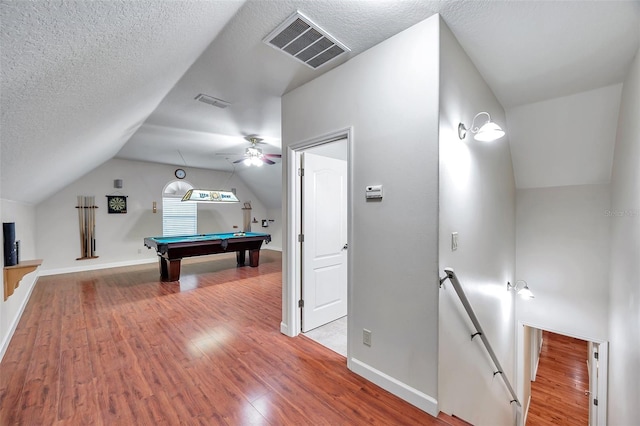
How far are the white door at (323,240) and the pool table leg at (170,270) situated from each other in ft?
11.1

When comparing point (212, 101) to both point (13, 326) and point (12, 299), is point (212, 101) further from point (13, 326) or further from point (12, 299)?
point (13, 326)

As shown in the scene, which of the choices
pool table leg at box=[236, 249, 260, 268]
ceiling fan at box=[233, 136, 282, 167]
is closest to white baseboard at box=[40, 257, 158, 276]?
pool table leg at box=[236, 249, 260, 268]

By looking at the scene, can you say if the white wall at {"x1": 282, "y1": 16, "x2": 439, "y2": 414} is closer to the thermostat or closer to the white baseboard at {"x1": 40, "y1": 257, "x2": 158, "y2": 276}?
the thermostat

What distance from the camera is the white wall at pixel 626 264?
2.11 m

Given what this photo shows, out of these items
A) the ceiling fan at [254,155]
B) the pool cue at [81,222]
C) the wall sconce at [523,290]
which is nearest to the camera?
the wall sconce at [523,290]

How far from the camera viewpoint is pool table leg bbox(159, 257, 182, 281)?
5.01 meters

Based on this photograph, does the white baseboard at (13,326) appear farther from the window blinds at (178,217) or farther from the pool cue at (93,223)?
the window blinds at (178,217)

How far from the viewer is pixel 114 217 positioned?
658cm

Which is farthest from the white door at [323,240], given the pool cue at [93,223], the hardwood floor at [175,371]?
the pool cue at [93,223]

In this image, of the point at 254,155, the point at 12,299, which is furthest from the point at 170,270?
the point at 254,155

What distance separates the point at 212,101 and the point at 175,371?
2.80 metres

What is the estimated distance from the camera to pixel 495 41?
2.01 metres

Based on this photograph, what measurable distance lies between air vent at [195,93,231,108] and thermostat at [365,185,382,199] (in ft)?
7.11

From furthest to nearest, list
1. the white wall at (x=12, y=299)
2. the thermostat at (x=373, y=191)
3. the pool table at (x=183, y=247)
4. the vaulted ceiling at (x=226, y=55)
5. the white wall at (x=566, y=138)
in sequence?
the pool table at (x=183, y=247), the white wall at (x=566, y=138), the white wall at (x=12, y=299), the thermostat at (x=373, y=191), the vaulted ceiling at (x=226, y=55)
